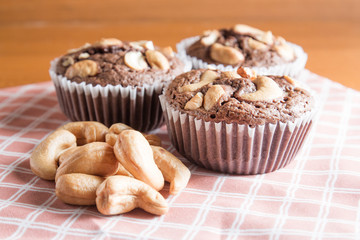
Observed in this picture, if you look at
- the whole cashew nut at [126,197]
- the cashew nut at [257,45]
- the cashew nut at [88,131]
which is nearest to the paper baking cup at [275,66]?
the cashew nut at [257,45]

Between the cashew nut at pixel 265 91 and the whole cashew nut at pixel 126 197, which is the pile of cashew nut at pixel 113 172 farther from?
the cashew nut at pixel 265 91

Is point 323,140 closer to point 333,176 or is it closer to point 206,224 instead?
point 333,176

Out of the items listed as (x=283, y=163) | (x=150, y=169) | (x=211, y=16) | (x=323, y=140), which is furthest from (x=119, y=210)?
(x=211, y=16)

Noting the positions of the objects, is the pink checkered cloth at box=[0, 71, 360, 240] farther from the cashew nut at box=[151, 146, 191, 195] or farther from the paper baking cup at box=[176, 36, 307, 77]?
the paper baking cup at box=[176, 36, 307, 77]

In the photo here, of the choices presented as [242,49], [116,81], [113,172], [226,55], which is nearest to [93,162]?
[113,172]

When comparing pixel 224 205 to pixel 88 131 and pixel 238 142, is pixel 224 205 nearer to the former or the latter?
pixel 238 142

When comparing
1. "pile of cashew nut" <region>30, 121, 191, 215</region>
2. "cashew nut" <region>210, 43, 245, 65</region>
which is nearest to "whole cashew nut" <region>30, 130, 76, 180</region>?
"pile of cashew nut" <region>30, 121, 191, 215</region>
